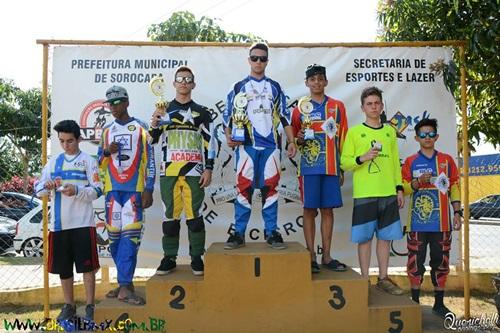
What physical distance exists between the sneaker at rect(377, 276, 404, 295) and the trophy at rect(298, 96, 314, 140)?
144cm

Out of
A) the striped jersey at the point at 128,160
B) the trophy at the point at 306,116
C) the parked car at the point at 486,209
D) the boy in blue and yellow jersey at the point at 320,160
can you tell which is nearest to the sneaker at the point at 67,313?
the striped jersey at the point at 128,160

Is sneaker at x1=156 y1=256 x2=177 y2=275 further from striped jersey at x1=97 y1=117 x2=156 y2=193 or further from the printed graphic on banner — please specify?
the printed graphic on banner

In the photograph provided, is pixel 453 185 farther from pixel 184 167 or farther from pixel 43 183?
pixel 43 183

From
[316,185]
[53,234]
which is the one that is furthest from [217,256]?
[53,234]

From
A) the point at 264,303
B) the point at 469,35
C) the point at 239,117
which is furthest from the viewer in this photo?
the point at 469,35

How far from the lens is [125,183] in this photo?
13.3 ft

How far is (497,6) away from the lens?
411 centimetres

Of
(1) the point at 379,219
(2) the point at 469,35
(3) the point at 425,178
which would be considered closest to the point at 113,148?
(1) the point at 379,219

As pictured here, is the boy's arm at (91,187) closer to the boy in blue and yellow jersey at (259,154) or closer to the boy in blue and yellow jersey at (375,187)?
the boy in blue and yellow jersey at (259,154)

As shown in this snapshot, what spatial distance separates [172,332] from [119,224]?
38.6 inches

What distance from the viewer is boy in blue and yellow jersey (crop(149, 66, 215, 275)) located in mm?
4152

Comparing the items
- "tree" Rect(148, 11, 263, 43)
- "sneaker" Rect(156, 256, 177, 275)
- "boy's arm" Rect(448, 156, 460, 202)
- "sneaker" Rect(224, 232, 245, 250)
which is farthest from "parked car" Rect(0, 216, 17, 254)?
"boy's arm" Rect(448, 156, 460, 202)

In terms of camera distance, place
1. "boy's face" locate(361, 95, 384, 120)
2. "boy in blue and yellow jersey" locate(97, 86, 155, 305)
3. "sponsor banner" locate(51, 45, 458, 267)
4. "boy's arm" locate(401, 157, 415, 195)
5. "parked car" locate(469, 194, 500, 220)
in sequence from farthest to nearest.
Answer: "parked car" locate(469, 194, 500, 220) → "sponsor banner" locate(51, 45, 458, 267) → "boy's arm" locate(401, 157, 415, 195) → "boy's face" locate(361, 95, 384, 120) → "boy in blue and yellow jersey" locate(97, 86, 155, 305)

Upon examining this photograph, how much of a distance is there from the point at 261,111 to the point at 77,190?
1.69m
